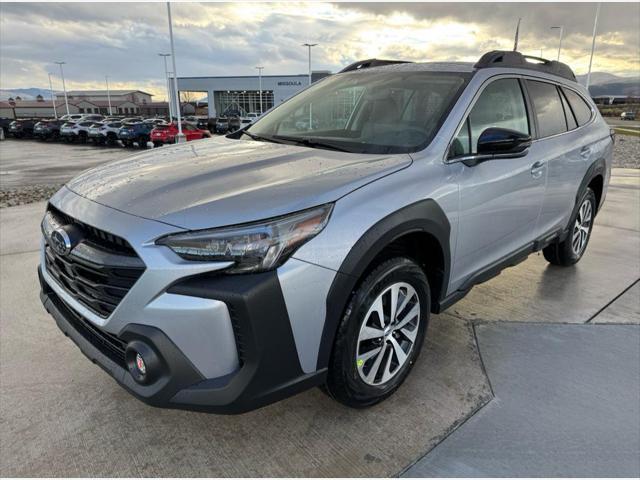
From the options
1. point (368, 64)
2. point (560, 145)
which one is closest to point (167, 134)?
point (368, 64)

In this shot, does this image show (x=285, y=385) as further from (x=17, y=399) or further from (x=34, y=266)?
(x=34, y=266)

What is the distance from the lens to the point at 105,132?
2955cm

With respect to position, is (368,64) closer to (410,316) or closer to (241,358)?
(410,316)

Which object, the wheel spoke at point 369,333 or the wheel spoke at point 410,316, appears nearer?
the wheel spoke at point 369,333

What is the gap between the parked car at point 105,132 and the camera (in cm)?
2930

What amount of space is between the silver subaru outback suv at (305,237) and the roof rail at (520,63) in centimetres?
2

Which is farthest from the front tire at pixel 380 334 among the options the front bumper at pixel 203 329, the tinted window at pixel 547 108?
the tinted window at pixel 547 108

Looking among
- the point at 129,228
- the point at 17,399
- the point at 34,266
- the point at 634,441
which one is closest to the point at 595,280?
the point at 634,441

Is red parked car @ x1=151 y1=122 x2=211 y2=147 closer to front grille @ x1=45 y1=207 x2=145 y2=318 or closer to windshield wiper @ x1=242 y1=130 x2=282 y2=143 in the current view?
windshield wiper @ x1=242 y1=130 x2=282 y2=143

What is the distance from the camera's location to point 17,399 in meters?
2.59

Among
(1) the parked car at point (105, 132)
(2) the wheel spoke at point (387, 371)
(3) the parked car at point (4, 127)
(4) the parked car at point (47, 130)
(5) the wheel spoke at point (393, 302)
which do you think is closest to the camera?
(5) the wheel spoke at point (393, 302)

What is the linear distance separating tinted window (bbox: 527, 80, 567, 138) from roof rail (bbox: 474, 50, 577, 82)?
5.3 inches

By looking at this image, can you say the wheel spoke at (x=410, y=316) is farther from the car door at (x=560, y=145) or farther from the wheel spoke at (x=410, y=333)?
the car door at (x=560, y=145)

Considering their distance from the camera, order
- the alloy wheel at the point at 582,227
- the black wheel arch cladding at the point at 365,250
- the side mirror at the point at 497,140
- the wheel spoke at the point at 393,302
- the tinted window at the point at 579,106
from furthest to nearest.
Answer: the alloy wheel at the point at 582,227
the tinted window at the point at 579,106
the side mirror at the point at 497,140
the wheel spoke at the point at 393,302
the black wheel arch cladding at the point at 365,250
